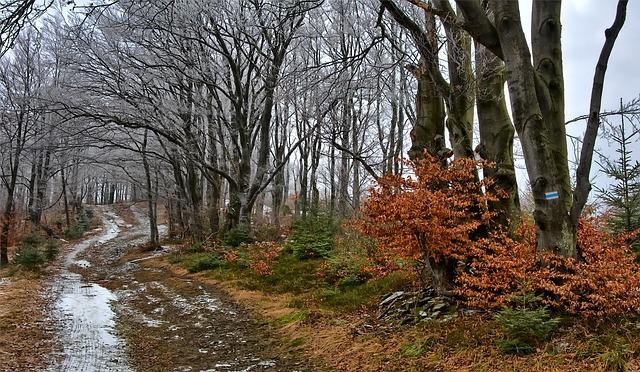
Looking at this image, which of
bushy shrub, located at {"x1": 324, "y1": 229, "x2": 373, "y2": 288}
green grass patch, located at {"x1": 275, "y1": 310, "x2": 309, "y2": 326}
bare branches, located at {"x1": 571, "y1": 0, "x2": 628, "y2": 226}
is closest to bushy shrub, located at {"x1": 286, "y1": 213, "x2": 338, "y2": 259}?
bushy shrub, located at {"x1": 324, "y1": 229, "x2": 373, "y2": 288}

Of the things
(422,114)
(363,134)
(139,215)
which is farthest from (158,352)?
(139,215)

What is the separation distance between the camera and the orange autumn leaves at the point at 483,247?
4527 millimetres

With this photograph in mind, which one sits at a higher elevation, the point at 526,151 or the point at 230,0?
the point at 230,0

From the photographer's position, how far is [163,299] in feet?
31.1

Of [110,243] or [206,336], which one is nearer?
[206,336]

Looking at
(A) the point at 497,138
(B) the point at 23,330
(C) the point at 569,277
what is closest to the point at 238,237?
(B) the point at 23,330

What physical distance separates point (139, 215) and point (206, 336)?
45679 millimetres

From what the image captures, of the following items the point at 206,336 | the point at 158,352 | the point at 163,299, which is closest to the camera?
the point at 158,352

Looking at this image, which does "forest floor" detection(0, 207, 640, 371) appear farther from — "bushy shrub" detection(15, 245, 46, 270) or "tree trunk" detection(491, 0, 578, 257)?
"bushy shrub" detection(15, 245, 46, 270)

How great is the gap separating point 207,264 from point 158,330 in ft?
22.2

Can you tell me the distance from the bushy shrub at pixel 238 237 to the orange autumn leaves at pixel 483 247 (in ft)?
31.1

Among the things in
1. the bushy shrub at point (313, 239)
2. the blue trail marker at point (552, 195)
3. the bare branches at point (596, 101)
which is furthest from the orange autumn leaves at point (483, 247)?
the bushy shrub at point (313, 239)

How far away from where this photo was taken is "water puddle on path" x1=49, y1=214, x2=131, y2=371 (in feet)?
16.9

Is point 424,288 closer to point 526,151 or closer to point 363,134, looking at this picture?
point 526,151
